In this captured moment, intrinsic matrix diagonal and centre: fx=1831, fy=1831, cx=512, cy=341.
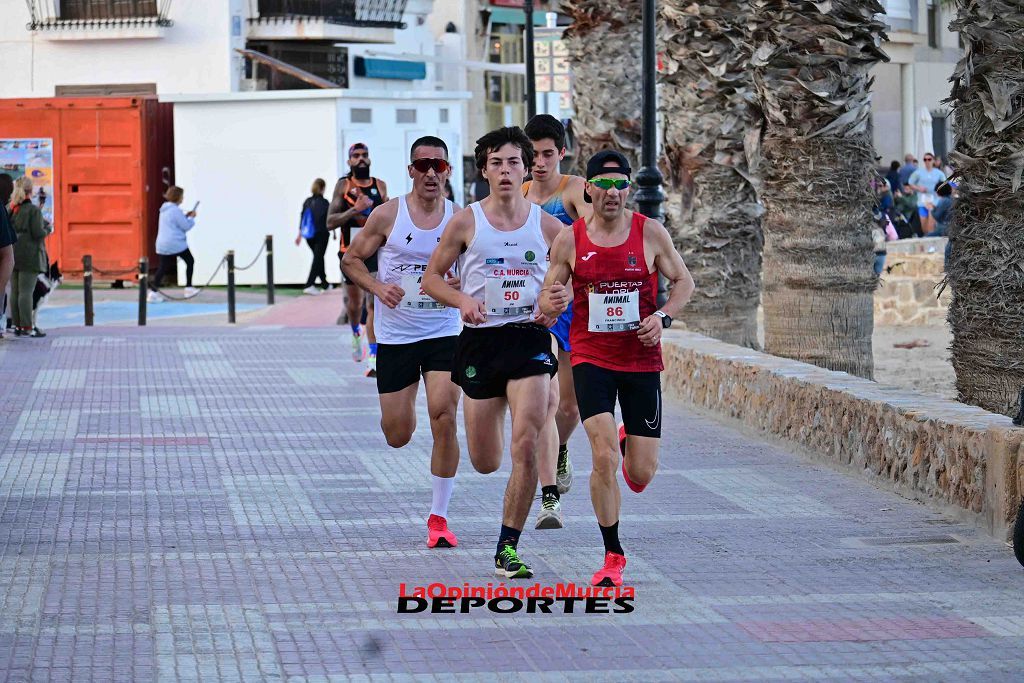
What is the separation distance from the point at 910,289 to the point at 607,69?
258 inches

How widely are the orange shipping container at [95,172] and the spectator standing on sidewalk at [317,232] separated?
8.71ft

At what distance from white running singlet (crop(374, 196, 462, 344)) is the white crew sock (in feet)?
2.33

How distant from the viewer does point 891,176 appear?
33.8 meters

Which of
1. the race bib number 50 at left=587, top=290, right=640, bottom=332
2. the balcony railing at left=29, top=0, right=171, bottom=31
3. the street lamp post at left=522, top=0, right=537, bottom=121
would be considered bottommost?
the race bib number 50 at left=587, top=290, right=640, bottom=332

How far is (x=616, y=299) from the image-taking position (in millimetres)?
7297

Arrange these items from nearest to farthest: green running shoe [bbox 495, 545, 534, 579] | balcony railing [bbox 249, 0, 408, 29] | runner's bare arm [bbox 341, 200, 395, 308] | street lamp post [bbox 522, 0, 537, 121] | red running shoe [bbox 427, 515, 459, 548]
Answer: green running shoe [bbox 495, 545, 534, 579] → red running shoe [bbox 427, 515, 459, 548] → runner's bare arm [bbox 341, 200, 395, 308] → street lamp post [bbox 522, 0, 537, 121] → balcony railing [bbox 249, 0, 408, 29]

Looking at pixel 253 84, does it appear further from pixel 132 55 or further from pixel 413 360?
pixel 413 360

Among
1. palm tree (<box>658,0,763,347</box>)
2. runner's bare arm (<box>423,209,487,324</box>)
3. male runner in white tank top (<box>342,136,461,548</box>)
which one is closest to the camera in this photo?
runner's bare arm (<box>423,209,487,324</box>)

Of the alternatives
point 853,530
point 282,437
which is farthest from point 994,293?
point 282,437

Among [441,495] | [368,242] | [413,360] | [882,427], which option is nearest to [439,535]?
[441,495]

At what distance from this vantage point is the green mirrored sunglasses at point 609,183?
24.1 feet

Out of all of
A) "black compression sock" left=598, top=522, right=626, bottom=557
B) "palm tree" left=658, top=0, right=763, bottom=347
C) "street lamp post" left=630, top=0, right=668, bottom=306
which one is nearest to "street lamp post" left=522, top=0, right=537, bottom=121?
"palm tree" left=658, top=0, right=763, bottom=347

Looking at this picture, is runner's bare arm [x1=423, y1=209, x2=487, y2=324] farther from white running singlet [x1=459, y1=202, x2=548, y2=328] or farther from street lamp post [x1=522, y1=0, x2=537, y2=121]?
street lamp post [x1=522, y1=0, x2=537, y2=121]

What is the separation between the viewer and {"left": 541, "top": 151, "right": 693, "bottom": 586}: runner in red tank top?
7.29 m
